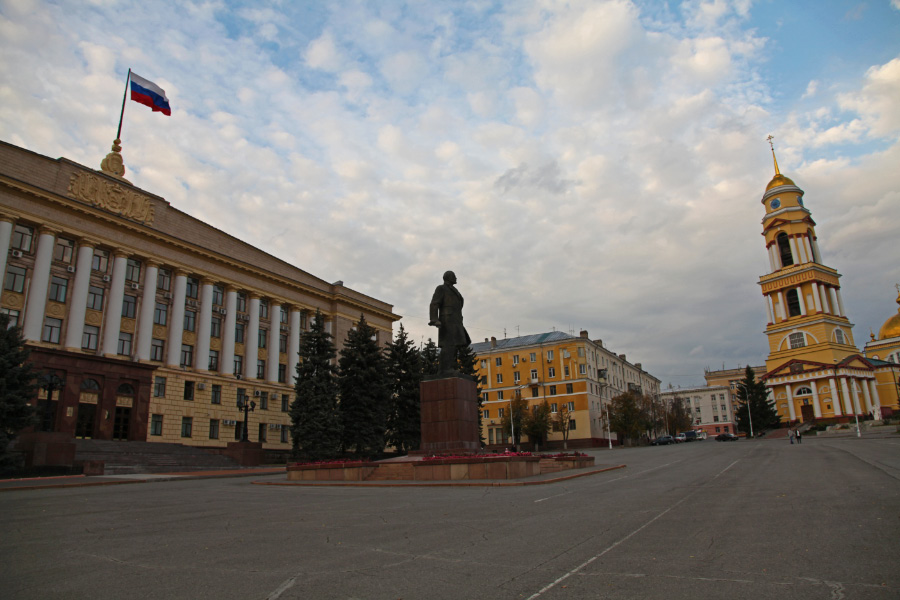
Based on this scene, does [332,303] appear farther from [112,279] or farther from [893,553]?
[893,553]

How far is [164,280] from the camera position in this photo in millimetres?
40406

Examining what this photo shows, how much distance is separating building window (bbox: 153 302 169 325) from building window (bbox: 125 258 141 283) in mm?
2211

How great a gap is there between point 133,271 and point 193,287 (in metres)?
4.85

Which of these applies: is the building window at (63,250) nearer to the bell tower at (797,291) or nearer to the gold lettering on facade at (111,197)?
the gold lettering on facade at (111,197)

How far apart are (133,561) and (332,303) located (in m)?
48.9

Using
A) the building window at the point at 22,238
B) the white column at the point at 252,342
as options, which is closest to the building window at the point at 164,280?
the white column at the point at 252,342

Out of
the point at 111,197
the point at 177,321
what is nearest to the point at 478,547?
the point at 177,321

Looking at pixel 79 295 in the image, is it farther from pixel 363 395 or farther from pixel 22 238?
pixel 363 395

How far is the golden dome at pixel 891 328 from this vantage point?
9406 centimetres

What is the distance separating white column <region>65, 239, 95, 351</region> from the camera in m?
33.3

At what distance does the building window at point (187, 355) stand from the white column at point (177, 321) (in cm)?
108

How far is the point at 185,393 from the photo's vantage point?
39625mm

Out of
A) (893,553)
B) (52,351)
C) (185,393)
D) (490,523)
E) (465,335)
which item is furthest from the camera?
(185,393)

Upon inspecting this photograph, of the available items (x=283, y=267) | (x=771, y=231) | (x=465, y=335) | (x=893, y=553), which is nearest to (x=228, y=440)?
(x=283, y=267)
